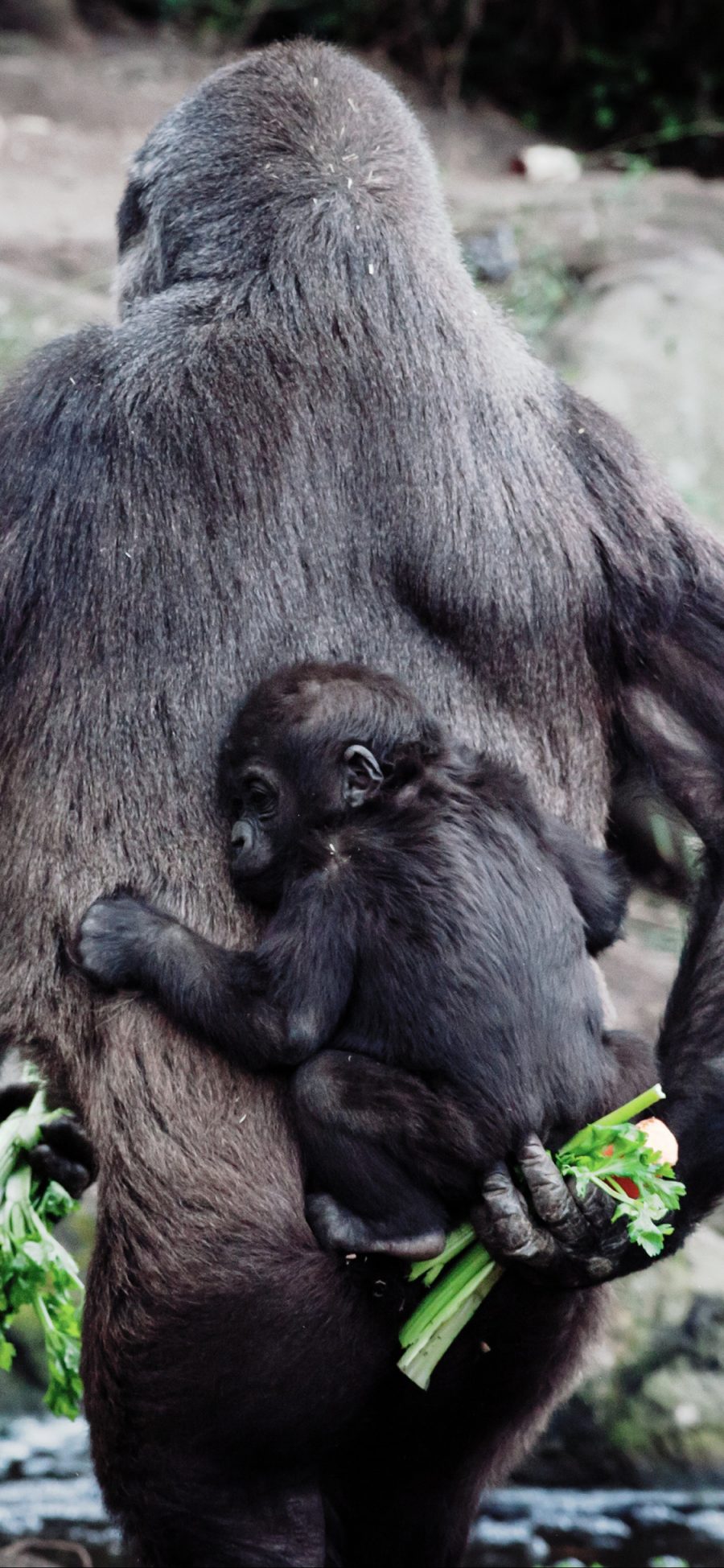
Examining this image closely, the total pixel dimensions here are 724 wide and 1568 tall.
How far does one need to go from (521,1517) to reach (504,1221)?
2.12 meters

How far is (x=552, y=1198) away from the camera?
2.41 meters

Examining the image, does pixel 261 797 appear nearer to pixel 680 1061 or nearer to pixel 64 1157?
pixel 680 1061

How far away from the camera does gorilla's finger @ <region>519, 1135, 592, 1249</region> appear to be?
2385 mm

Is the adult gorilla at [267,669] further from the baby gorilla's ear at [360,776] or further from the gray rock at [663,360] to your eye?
the gray rock at [663,360]

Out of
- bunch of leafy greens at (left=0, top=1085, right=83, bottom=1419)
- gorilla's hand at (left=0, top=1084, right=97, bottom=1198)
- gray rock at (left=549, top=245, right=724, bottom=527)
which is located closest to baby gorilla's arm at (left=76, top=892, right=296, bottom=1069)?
bunch of leafy greens at (left=0, top=1085, right=83, bottom=1419)

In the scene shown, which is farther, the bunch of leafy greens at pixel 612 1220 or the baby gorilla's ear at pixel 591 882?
the baby gorilla's ear at pixel 591 882

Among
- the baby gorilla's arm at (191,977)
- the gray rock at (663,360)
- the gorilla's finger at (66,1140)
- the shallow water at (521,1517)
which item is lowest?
the shallow water at (521,1517)

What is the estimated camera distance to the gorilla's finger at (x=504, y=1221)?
94.0 inches

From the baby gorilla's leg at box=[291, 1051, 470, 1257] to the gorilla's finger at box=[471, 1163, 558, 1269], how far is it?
0.17 feet

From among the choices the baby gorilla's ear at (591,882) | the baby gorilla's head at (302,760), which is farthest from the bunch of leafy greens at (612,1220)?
the baby gorilla's head at (302,760)

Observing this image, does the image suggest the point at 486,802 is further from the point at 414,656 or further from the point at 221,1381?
the point at 221,1381

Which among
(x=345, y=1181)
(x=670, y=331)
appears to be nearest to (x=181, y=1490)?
(x=345, y=1181)

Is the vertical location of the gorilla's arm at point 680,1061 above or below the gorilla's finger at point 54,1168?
above

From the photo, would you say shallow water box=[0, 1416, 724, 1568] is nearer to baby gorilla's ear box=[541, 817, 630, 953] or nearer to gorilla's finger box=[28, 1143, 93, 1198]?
gorilla's finger box=[28, 1143, 93, 1198]
